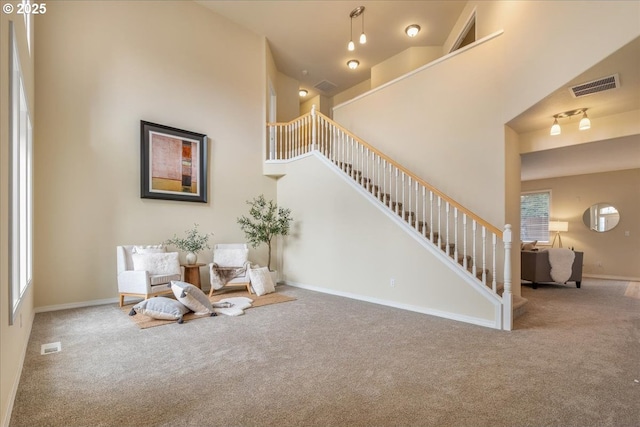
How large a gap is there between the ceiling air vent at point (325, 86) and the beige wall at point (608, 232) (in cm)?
703

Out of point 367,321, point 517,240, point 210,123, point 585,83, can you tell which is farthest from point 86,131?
point 517,240

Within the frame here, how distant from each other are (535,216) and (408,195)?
245 inches

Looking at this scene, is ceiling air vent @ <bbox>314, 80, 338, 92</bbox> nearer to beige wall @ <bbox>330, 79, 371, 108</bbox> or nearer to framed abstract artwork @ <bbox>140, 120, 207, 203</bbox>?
beige wall @ <bbox>330, 79, 371, 108</bbox>

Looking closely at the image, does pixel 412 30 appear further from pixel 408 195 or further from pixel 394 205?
pixel 394 205

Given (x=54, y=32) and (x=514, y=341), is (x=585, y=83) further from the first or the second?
(x=54, y=32)

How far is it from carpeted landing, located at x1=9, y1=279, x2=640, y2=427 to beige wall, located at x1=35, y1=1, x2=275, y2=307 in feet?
3.25

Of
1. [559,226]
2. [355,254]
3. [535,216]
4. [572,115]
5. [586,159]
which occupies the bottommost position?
[355,254]

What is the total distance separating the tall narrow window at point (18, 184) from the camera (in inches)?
75.8

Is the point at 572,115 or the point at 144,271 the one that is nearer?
the point at 144,271

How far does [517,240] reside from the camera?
4.79 meters

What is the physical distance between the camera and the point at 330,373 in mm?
2391

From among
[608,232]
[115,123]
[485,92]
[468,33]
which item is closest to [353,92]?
[468,33]

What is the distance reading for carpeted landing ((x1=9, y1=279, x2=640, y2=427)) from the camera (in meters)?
1.87

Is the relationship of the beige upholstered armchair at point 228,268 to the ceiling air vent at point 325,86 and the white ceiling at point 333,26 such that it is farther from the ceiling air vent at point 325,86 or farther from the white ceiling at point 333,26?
the ceiling air vent at point 325,86
